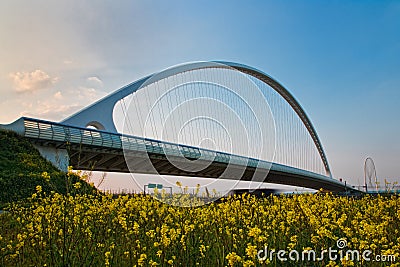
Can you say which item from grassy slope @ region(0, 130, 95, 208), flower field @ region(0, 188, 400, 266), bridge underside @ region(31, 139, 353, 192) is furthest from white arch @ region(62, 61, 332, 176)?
flower field @ region(0, 188, 400, 266)

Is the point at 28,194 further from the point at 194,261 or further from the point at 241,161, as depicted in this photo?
the point at 241,161

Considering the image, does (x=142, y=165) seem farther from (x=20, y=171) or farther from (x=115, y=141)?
(x=20, y=171)

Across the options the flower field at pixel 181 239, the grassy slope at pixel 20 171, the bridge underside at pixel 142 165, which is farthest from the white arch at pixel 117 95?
the flower field at pixel 181 239

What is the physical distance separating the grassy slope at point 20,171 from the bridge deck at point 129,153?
1.43m

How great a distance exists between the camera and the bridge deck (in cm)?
2298

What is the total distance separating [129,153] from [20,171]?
1079cm

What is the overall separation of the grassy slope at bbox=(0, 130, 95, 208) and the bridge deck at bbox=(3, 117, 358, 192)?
1.43 m

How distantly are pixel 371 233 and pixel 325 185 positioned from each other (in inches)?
2338

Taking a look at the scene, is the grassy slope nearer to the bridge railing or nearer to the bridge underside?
the bridge railing

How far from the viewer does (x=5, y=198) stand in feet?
45.7

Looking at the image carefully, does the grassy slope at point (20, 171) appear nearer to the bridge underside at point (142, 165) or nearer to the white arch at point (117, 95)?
the bridge underside at point (142, 165)

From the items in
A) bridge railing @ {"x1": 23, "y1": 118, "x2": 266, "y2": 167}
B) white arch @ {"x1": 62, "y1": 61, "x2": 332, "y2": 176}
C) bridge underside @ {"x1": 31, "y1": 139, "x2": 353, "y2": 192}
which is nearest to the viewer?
bridge railing @ {"x1": 23, "y1": 118, "x2": 266, "y2": 167}

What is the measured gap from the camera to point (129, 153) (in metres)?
27.5

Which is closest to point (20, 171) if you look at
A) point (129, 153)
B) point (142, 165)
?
point (142, 165)
